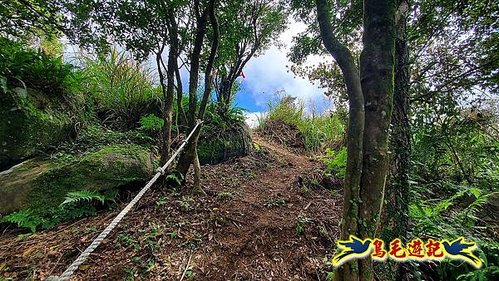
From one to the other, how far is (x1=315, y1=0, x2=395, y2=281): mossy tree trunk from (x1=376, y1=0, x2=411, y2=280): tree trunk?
361 mm

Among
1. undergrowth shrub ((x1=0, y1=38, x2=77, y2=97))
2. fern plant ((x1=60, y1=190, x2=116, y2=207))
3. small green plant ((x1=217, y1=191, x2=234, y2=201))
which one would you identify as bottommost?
fern plant ((x1=60, y1=190, x2=116, y2=207))

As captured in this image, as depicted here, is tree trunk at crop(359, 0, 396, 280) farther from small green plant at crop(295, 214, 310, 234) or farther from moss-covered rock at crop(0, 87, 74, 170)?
moss-covered rock at crop(0, 87, 74, 170)

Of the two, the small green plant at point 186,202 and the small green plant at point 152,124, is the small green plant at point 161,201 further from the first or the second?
the small green plant at point 152,124

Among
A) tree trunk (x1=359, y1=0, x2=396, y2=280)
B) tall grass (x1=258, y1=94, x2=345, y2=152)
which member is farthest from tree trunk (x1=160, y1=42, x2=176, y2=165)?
tall grass (x1=258, y1=94, x2=345, y2=152)

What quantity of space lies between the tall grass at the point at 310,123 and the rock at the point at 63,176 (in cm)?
473

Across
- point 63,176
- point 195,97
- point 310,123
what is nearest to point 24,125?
point 63,176

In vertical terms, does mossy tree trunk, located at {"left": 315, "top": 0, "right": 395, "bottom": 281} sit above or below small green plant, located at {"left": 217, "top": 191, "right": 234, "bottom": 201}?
above

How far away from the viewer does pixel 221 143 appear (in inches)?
169

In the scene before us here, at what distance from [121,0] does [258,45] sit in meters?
3.20

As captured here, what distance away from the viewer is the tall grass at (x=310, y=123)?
21.2ft

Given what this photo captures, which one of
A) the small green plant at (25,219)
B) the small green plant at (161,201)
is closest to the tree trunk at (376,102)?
the small green plant at (161,201)

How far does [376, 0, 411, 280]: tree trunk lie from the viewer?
1.68m

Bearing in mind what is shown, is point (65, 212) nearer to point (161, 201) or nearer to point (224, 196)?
point (161, 201)

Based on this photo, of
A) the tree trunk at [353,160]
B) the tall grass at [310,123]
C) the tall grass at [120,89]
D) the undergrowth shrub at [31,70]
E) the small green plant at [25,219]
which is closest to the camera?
the tree trunk at [353,160]
